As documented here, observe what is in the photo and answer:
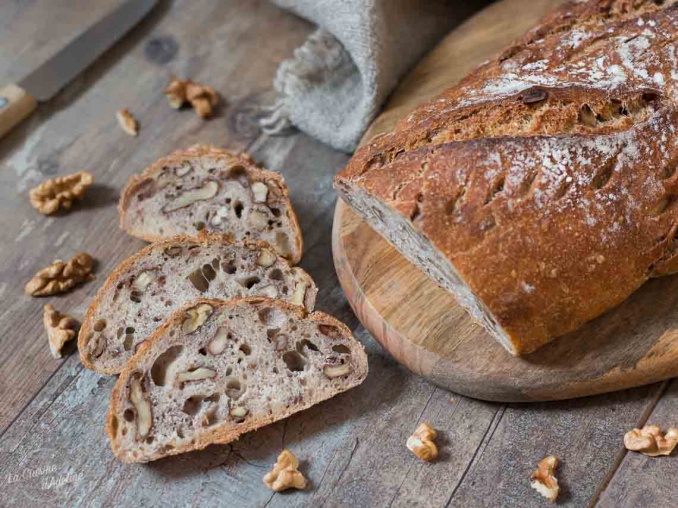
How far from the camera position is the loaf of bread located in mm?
2213

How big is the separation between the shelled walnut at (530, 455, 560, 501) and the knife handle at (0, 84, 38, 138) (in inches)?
94.6

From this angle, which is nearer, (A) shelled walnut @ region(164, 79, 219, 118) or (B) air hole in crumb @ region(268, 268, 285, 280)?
(B) air hole in crumb @ region(268, 268, 285, 280)

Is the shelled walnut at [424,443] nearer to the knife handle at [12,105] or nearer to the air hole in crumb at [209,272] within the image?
the air hole in crumb at [209,272]

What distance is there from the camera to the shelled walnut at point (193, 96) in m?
3.32

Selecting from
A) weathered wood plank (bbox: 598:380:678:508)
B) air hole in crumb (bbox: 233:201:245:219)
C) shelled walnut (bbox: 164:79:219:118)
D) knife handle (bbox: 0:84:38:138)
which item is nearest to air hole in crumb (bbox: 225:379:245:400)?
air hole in crumb (bbox: 233:201:245:219)

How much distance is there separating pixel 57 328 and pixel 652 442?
188cm

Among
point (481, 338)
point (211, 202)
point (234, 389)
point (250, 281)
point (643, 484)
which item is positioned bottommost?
A: point (643, 484)

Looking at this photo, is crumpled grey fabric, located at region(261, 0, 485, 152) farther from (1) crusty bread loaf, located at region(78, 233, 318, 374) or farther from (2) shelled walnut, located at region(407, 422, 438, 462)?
(2) shelled walnut, located at region(407, 422, 438, 462)

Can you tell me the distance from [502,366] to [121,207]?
142cm

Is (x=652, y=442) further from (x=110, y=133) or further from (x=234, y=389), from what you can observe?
(x=110, y=133)

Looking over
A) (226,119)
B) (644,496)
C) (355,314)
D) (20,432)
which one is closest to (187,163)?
(226,119)

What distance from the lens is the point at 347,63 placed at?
10.7ft

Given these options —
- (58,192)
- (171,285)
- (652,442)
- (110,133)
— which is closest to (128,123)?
(110,133)

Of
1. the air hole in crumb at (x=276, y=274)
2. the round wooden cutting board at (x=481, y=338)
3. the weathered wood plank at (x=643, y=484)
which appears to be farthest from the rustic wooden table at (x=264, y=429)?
the air hole in crumb at (x=276, y=274)
